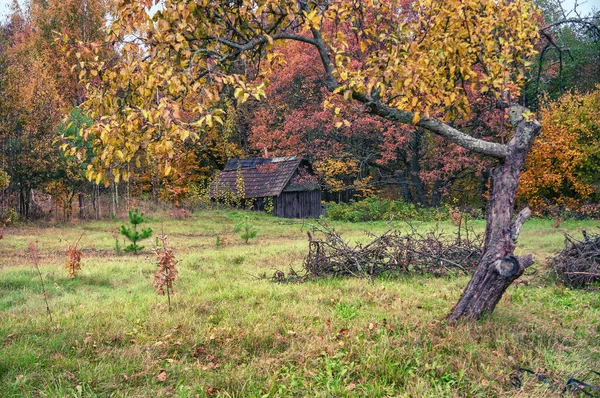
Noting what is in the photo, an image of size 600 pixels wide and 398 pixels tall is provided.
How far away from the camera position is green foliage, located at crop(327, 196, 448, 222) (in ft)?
84.6

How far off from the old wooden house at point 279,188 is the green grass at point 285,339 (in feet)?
67.8

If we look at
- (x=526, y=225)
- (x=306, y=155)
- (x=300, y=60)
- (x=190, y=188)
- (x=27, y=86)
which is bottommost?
(x=526, y=225)

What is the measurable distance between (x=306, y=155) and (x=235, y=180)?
568cm

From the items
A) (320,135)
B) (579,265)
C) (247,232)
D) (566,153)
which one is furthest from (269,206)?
(579,265)

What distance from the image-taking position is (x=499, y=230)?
17.7 feet

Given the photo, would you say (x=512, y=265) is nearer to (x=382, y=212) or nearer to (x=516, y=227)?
(x=516, y=227)

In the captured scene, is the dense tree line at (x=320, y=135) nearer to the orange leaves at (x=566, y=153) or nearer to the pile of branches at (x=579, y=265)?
the orange leaves at (x=566, y=153)

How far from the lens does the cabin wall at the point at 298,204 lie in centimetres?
2984

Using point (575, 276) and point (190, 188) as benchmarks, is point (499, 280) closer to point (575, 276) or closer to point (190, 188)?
point (575, 276)

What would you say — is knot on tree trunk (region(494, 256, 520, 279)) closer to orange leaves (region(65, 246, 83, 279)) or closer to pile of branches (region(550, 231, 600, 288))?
pile of branches (region(550, 231, 600, 288))

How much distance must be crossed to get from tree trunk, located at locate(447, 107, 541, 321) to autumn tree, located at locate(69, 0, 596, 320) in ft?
0.04

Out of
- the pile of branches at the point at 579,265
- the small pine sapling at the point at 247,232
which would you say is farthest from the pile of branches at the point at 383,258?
the small pine sapling at the point at 247,232

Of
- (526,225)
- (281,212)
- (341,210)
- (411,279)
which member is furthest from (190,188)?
(411,279)

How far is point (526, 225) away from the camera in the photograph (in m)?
21.7
